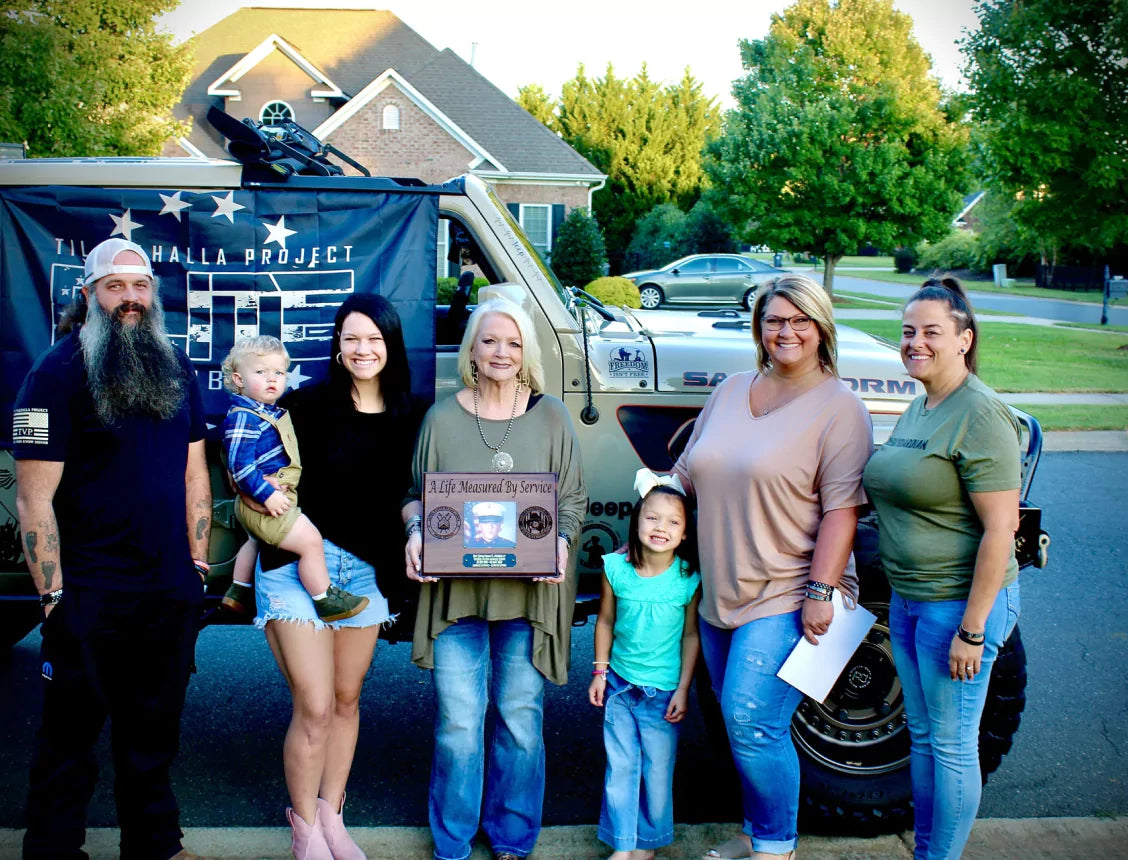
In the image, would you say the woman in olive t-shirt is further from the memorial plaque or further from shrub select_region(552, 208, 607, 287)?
shrub select_region(552, 208, 607, 287)

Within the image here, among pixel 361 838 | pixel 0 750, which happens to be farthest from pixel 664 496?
pixel 0 750

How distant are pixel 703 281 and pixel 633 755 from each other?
23246 mm

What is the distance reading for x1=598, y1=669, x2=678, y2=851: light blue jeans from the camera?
335 cm

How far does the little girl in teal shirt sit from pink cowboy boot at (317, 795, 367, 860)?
836mm

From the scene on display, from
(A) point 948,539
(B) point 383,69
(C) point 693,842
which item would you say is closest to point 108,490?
(C) point 693,842

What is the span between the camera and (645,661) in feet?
Result: 10.9

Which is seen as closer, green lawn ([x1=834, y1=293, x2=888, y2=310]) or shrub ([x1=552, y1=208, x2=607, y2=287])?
shrub ([x1=552, y1=208, x2=607, y2=287])

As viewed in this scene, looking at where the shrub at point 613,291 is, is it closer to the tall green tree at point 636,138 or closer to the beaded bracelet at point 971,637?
the beaded bracelet at point 971,637

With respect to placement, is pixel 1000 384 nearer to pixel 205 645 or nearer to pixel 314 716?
pixel 205 645

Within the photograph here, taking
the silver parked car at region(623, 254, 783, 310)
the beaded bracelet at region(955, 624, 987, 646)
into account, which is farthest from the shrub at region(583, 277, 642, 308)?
the beaded bracelet at region(955, 624, 987, 646)

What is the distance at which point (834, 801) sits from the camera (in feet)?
11.8

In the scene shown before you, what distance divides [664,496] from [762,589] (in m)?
0.43

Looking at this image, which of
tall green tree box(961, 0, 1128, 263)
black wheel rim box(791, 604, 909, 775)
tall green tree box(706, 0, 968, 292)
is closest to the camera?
black wheel rim box(791, 604, 909, 775)

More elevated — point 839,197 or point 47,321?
point 839,197
